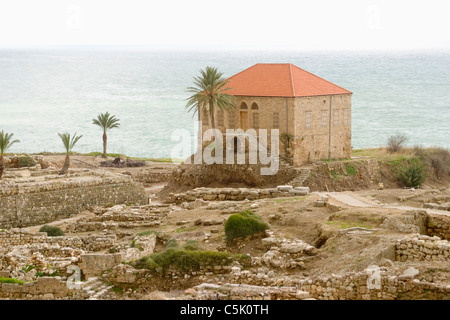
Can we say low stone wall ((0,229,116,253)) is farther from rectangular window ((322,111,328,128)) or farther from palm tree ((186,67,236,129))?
rectangular window ((322,111,328,128))

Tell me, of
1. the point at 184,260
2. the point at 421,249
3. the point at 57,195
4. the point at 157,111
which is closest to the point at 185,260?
the point at 184,260

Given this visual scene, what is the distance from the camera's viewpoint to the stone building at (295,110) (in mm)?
44594

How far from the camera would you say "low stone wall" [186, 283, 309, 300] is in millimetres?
18219

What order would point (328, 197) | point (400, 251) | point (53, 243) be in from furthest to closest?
point (328, 197) < point (53, 243) < point (400, 251)

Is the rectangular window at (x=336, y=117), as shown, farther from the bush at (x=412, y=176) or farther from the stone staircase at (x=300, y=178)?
the stone staircase at (x=300, y=178)

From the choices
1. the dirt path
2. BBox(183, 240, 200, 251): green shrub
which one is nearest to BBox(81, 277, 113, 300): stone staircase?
BBox(183, 240, 200, 251): green shrub

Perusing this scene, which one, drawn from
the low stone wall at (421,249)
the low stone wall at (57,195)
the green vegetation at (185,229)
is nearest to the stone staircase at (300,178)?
the low stone wall at (57,195)

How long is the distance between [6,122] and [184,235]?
115m

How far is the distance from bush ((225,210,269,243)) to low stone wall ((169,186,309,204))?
29.3 ft

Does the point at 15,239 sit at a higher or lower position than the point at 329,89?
lower

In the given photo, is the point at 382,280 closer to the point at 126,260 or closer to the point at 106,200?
the point at 126,260

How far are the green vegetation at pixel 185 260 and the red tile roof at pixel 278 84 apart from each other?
2307 cm

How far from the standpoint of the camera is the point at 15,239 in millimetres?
28484
